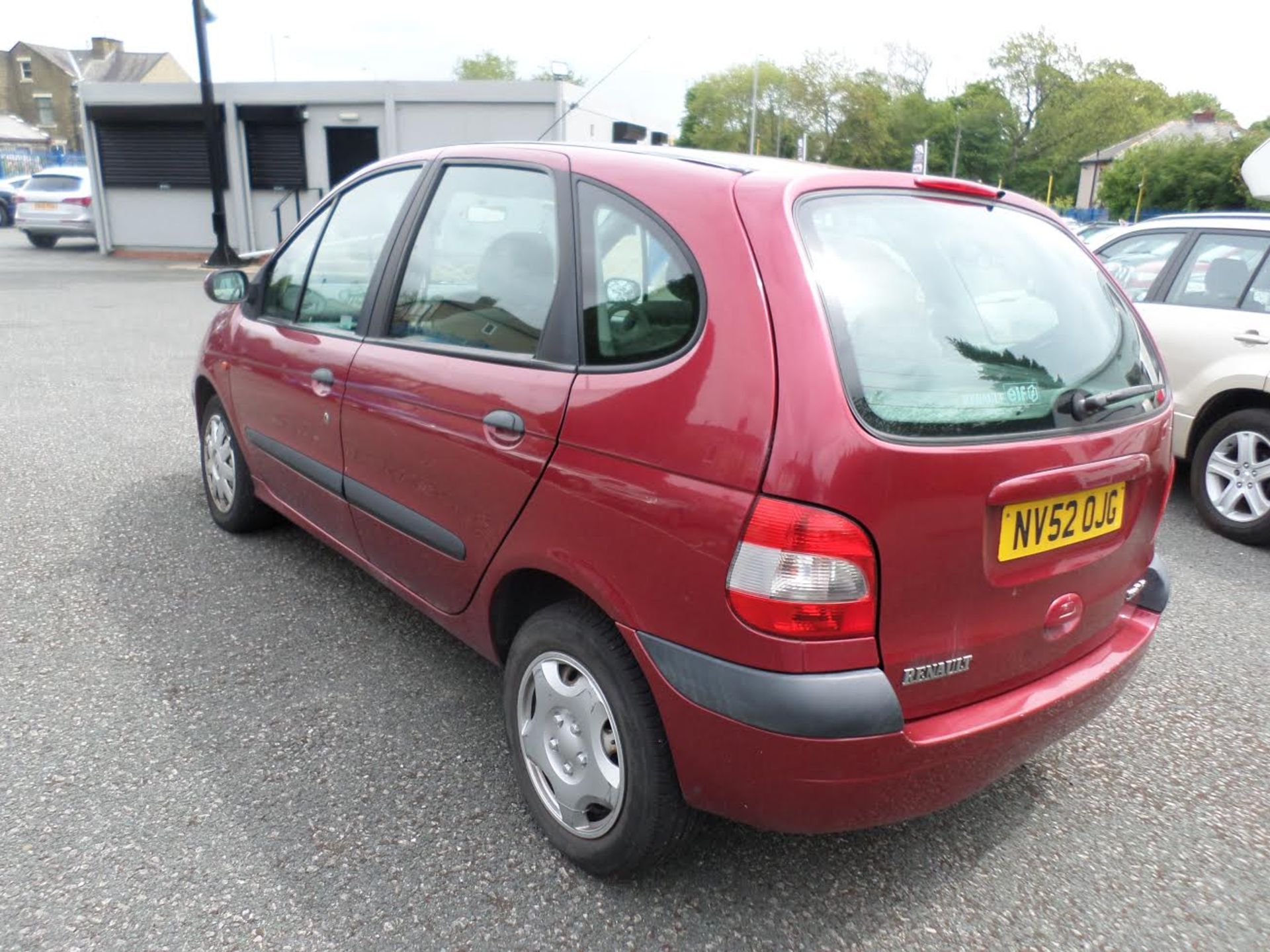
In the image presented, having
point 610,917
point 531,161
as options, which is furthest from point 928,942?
point 531,161

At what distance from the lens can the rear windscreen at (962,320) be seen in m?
1.92

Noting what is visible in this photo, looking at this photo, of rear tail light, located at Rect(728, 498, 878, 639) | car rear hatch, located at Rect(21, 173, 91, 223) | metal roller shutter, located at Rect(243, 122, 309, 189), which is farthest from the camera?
car rear hatch, located at Rect(21, 173, 91, 223)

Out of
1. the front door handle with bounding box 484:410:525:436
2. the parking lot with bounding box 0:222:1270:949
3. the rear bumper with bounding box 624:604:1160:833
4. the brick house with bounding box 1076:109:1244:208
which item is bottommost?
the parking lot with bounding box 0:222:1270:949

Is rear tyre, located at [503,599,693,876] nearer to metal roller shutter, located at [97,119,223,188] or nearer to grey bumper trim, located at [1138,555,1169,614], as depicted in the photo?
grey bumper trim, located at [1138,555,1169,614]

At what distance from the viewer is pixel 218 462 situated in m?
4.37

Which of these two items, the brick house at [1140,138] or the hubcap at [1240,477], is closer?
the hubcap at [1240,477]

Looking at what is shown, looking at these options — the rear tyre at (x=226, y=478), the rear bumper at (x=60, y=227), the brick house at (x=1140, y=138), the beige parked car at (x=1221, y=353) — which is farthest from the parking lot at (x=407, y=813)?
the brick house at (x=1140, y=138)

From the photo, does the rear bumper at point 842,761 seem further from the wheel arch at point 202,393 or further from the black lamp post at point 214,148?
the black lamp post at point 214,148

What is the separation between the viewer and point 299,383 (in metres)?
3.39

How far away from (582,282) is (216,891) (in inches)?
64.9

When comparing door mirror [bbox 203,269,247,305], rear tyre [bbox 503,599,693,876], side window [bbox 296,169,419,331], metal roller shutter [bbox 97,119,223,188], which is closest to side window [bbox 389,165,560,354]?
side window [bbox 296,169,419,331]

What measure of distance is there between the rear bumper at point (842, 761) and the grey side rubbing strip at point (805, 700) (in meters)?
0.02

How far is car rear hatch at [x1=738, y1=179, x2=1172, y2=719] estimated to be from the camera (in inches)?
71.9

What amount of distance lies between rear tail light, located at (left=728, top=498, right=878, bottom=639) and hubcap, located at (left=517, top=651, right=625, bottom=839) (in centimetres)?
51
